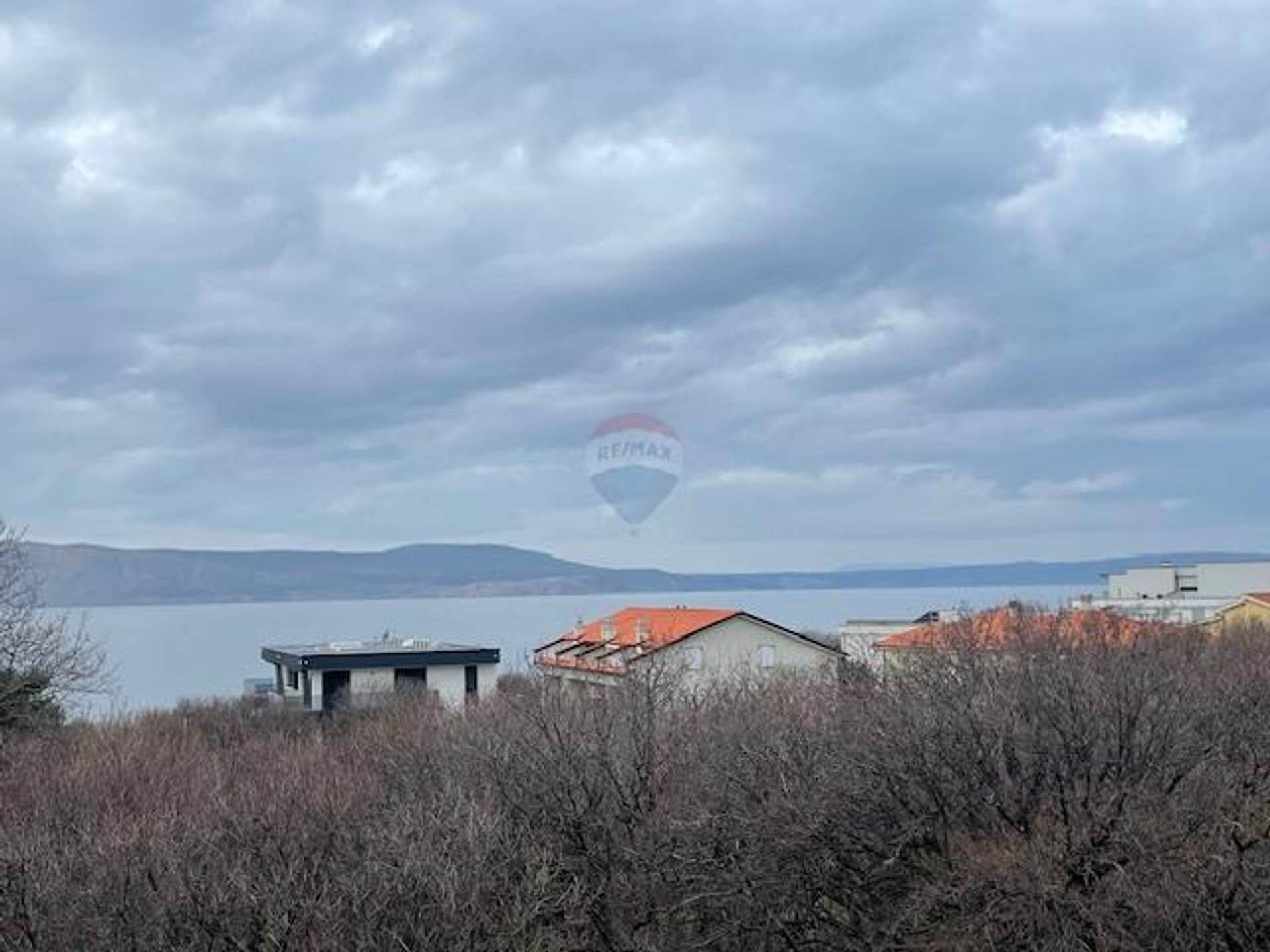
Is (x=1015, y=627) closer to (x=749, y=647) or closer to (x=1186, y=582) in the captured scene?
(x=749, y=647)

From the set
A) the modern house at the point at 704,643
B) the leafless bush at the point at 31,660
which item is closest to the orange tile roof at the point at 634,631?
the modern house at the point at 704,643

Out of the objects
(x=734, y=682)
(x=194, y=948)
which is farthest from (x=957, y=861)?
(x=734, y=682)

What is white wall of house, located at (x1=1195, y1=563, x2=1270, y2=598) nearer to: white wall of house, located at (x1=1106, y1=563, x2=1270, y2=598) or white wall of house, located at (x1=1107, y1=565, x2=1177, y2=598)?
white wall of house, located at (x1=1106, y1=563, x2=1270, y2=598)

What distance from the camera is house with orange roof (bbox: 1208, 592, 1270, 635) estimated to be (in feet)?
187

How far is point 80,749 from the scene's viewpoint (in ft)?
107

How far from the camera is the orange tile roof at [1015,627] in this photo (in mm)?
32562

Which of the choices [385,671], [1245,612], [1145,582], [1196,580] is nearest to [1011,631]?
[1245,612]

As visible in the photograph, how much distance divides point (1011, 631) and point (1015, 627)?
91 centimetres

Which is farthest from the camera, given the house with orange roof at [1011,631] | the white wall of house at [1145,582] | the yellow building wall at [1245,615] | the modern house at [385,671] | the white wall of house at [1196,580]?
the white wall of house at [1145,582]

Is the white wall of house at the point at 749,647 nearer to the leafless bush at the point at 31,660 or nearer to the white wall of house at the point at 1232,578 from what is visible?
the leafless bush at the point at 31,660

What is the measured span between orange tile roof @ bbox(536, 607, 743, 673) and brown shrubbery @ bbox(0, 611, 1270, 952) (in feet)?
75.7

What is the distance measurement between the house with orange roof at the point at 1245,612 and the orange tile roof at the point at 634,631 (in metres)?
21.3

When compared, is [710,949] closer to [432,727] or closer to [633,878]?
[633,878]

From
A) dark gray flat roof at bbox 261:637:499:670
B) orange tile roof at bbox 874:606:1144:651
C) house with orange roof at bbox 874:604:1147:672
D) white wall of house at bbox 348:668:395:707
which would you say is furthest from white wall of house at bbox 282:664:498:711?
orange tile roof at bbox 874:606:1144:651
